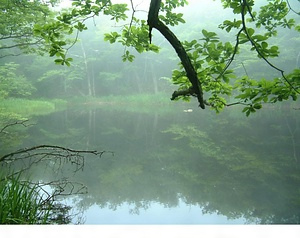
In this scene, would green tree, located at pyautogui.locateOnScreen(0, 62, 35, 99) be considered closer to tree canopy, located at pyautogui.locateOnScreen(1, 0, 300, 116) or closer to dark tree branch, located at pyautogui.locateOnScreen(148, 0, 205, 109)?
tree canopy, located at pyautogui.locateOnScreen(1, 0, 300, 116)

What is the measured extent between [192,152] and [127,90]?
12986mm

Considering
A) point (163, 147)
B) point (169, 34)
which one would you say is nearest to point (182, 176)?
point (163, 147)

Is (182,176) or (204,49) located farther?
(182,176)

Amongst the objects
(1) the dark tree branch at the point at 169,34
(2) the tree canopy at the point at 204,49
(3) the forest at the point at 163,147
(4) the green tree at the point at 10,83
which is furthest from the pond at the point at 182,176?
→ (4) the green tree at the point at 10,83

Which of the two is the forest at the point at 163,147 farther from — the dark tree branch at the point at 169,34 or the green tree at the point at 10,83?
the green tree at the point at 10,83

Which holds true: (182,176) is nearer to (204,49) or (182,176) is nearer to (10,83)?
(204,49)

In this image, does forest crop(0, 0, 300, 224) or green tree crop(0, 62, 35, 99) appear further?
green tree crop(0, 62, 35, 99)

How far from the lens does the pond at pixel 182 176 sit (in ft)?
7.86

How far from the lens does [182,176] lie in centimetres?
344

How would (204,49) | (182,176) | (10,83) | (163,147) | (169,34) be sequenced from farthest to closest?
1. (10,83)
2. (163,147)
3. (182,176)
4. (204,49)
5. (169,34)

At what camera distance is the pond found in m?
2.40

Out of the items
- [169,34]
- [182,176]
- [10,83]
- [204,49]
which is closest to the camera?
[169,34]

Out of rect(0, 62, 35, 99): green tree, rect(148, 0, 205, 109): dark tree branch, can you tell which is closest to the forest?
rect(148, 0, 205, 109): dark tree branch
